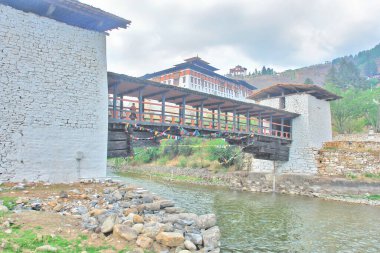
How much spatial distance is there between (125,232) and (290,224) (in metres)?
7.76

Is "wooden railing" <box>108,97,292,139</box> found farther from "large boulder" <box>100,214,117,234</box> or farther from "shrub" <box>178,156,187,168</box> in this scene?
"shrub" <box>178,156,187,168</box>

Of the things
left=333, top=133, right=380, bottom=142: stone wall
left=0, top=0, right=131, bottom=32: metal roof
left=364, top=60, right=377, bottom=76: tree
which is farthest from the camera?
left=364, top=60, right=377, bottom=76: tree

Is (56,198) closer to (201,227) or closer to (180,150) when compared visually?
(201,227)

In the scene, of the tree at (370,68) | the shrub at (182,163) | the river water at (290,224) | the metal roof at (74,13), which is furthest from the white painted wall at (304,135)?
the tree at (370,68)

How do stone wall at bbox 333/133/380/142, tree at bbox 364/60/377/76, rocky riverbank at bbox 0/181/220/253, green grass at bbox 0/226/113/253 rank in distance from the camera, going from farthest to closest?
1. tree at bbox 364/60/377/76
2. stone wall at bbox 333/133/380/142
3. rocky riverbank at bbox 0/181/220/253
4. green grass at bbox 0/226/113/253

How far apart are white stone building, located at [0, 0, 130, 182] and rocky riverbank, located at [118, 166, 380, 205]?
14.2 metres

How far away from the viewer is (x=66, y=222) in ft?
19.6

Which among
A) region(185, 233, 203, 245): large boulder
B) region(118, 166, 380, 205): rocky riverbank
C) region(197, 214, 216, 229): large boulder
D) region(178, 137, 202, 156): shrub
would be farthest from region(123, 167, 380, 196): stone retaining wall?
region(185, 233, 203, 245): large boulder

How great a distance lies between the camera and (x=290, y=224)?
37.8ft

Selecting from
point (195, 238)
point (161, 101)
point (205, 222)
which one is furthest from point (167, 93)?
point (195, 238)

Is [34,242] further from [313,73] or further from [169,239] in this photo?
[313,73]

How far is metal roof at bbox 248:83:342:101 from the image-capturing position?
72.8 feet

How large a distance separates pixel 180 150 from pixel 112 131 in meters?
25.4

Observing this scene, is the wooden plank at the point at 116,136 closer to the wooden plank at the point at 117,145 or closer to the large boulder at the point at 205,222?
the wooden plank at the point at 117,145
